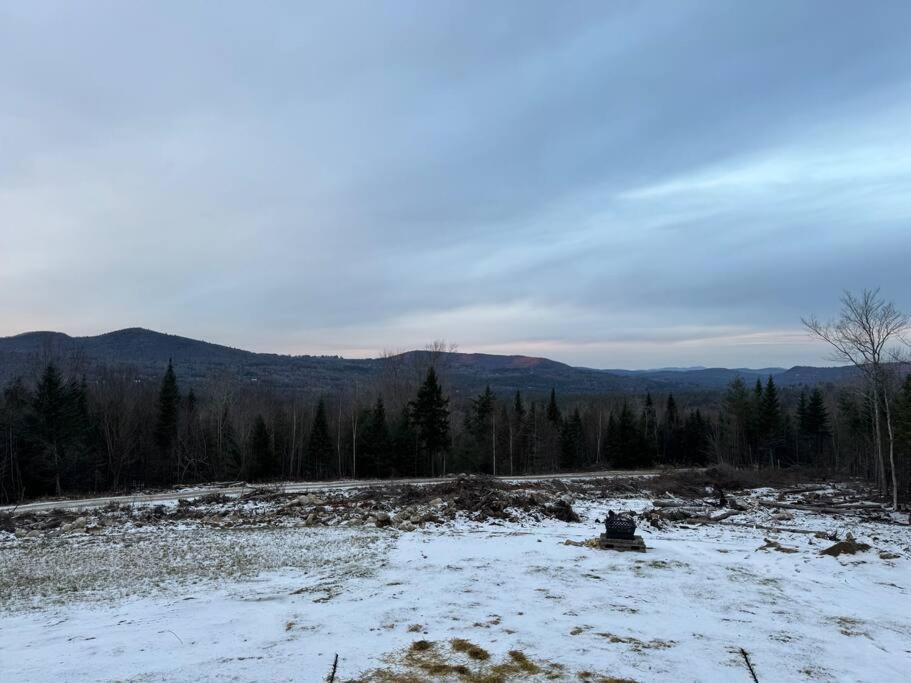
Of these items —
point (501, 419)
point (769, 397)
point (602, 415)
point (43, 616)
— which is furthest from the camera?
point (602, 415)

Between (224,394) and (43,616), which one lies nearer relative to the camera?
(43,616)

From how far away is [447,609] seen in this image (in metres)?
8.43

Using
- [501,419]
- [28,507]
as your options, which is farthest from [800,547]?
[501,419]

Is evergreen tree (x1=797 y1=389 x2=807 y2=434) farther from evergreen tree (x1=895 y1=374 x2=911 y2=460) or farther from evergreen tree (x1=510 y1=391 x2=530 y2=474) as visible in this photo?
evergreen tree (x1=510 y1=391 x2=530 y2=474)

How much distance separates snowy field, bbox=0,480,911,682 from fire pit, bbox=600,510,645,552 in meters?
0.40

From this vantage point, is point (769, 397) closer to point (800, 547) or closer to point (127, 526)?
point (800, 547)

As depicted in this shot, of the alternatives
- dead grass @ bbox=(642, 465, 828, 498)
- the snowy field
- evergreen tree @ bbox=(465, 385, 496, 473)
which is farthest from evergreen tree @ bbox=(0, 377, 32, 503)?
dead grass @ bbox=(642, 465, 828, 498)

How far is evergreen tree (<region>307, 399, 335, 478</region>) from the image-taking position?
49.2 m

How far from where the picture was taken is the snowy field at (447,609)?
6.25 meters

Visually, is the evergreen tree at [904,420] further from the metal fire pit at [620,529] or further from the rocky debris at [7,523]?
the rocky debris at [7,523]

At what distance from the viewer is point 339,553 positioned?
13.3 m

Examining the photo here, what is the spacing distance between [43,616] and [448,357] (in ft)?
199

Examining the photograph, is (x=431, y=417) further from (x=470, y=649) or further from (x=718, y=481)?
(x=470, y=649)

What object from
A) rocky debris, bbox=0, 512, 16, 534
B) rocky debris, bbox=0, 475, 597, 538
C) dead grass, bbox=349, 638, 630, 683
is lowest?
rocky debris, bbox=0, 475, 597, 538
